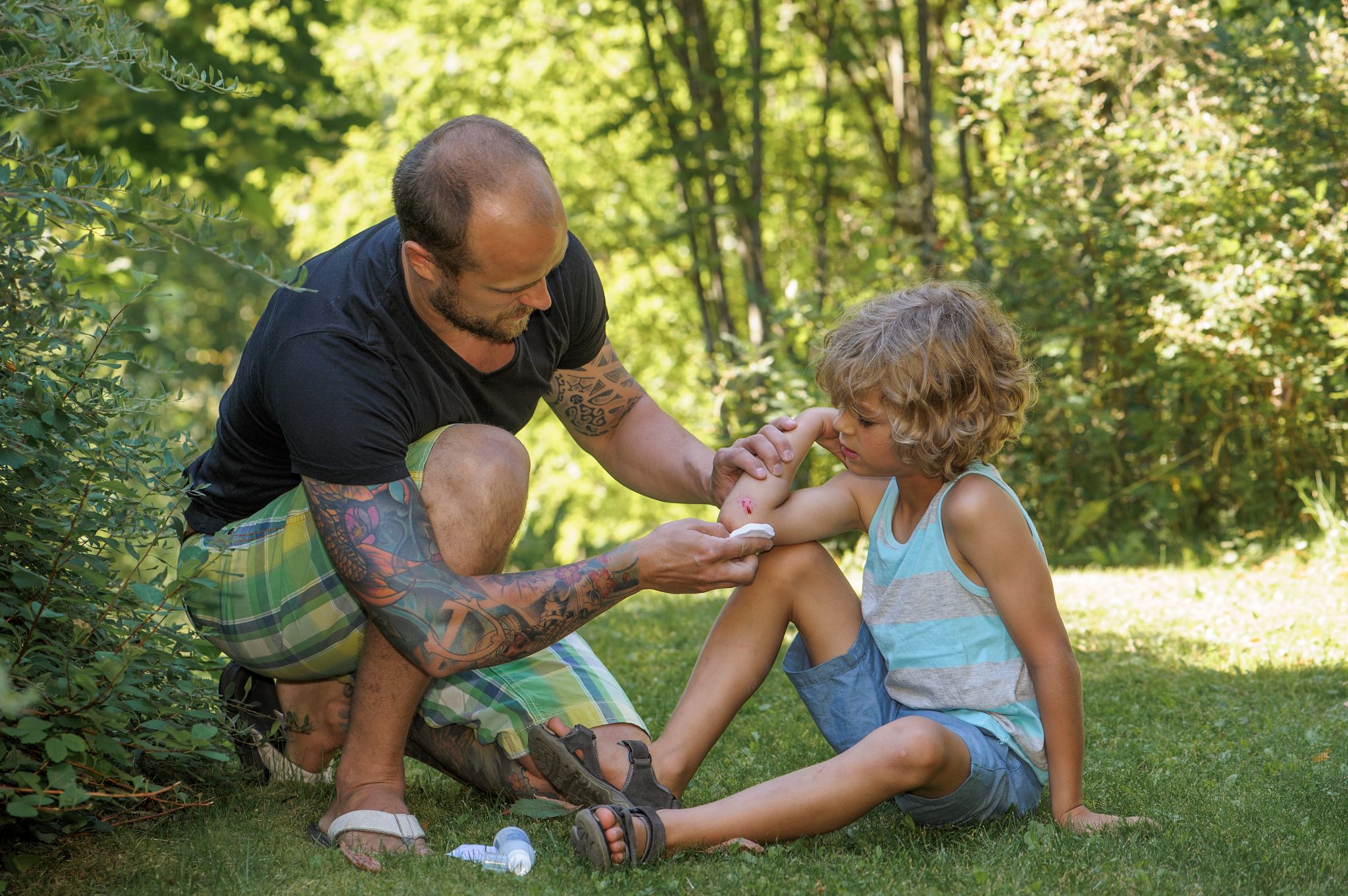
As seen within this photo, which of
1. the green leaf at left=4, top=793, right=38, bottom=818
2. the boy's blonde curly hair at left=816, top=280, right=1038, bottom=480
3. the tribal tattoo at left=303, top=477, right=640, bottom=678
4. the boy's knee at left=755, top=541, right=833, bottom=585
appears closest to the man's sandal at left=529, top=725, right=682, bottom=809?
the tribal tattoo at left=303, top=477, right=640, bottom=678

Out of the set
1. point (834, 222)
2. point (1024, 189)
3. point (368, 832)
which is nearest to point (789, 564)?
point (368, 832)

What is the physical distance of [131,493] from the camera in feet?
7.19

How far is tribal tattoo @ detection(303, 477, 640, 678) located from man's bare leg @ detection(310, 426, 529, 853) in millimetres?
55

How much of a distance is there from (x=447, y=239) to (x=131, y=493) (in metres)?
0.81

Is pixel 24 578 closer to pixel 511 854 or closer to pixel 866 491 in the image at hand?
pixel 511 854

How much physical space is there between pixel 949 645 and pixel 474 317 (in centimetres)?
123

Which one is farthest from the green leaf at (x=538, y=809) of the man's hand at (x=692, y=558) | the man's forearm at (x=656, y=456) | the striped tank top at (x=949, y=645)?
the man's forearm at (x=656, y=456)

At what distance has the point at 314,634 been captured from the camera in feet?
8.59

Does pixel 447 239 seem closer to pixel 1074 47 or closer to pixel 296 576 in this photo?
pixel 296 576

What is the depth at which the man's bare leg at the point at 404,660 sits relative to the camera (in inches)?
96.7

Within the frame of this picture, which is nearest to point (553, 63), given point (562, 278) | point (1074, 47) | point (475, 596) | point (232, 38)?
point (232, 38)

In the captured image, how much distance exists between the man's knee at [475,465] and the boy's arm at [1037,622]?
0.93 metres

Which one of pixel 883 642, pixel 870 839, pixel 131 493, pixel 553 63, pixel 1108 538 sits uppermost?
pixel 553 63

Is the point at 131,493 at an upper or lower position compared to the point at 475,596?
upper
